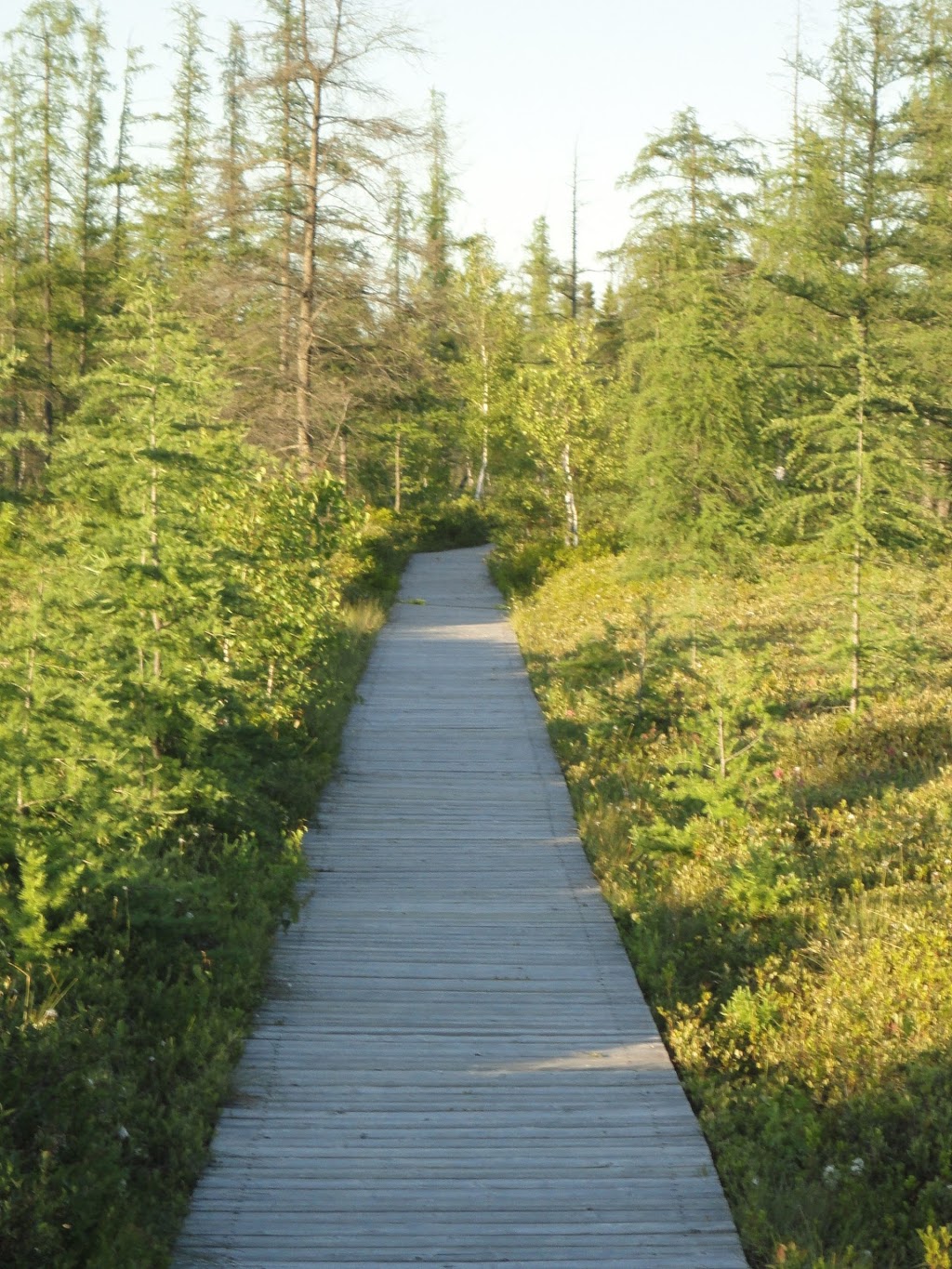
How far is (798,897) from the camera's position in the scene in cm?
779

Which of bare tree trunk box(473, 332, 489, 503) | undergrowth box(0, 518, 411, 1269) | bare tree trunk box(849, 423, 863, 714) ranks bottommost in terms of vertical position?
undergrowth box(0, 518, 411, 1269)

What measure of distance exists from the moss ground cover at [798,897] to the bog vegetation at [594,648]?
3 cm

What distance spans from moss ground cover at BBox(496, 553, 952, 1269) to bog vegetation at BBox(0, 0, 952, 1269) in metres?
0.03

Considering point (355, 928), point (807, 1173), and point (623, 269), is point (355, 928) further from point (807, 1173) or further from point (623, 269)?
point (623, 269)

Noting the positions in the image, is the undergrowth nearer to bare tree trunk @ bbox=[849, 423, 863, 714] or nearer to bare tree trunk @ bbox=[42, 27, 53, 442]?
bare tree trunk @ bbox=[849, 423, 863, 714]

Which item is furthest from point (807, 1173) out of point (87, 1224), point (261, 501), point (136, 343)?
point (261, 501)

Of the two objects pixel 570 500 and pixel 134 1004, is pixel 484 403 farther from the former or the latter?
pixel 134 1004

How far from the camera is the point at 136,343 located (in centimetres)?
837

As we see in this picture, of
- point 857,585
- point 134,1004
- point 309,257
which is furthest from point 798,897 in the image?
point 309,257

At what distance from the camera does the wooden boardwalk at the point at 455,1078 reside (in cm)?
475

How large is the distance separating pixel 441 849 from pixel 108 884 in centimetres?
340

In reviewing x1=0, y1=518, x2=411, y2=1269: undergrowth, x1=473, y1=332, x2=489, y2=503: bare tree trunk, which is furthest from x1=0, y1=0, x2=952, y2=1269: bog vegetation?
x1=473, y1=332, x2=489, y2=503: bare tree trunk

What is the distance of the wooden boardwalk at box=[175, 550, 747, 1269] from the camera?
475cm

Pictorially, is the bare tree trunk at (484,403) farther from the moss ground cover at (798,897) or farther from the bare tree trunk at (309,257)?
the moss ground cover at (798,897)
